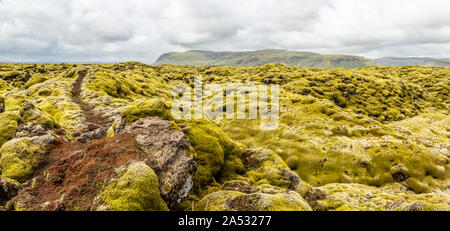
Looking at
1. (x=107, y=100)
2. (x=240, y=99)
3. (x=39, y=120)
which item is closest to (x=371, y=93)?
(x=240, y=99)

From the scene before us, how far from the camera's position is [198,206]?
1595cm

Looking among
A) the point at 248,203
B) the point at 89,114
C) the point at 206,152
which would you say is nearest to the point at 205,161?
the point at 206,152

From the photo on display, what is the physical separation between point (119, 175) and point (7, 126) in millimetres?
20133

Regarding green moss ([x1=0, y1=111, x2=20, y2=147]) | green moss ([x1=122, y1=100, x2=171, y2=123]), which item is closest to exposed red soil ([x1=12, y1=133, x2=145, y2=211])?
green moss ([x1=122, y1=100, x2=171, y2=123])

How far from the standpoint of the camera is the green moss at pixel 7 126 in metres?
23.3

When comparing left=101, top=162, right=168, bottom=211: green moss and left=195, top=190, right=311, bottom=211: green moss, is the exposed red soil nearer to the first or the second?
left=101, top=162, right=168, bottom=211: green moss

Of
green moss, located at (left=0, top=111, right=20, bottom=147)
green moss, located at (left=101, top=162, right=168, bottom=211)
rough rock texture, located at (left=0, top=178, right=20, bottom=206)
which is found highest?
green moss, located at (left=0, top=111, right=20, bottom=147)

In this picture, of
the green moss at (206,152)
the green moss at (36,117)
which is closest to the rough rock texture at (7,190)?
the green moss at (206,152)

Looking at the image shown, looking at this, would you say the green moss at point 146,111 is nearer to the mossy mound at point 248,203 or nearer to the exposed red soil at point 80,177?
the exposed red soil at point 80,177

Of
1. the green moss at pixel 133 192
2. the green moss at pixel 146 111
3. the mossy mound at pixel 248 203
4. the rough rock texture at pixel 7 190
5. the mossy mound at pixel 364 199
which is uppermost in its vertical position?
the green moss at pixel 146 111

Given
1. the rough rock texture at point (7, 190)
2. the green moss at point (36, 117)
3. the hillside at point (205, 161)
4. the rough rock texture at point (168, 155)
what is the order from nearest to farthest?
the hillside at point (205, 161) < the rough rock texture at point (7, 190) < the rough rock texture at point (168, 155) < the green moss at point (36, 117)

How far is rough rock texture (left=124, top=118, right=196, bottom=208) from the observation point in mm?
15633

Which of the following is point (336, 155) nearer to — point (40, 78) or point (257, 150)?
point (257, 150)
